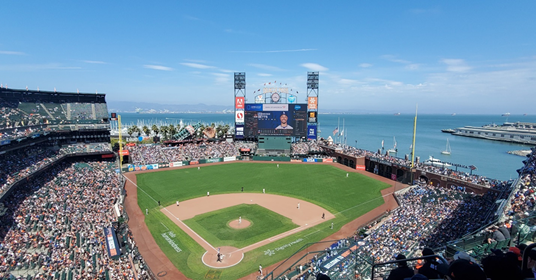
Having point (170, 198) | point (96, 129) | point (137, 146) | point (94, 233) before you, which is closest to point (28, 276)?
point (94, 233)

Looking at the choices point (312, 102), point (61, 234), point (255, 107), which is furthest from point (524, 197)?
point (255, 107)

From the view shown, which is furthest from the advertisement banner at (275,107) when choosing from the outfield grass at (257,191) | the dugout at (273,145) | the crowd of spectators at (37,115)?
the crowd of spectators at (37,115)

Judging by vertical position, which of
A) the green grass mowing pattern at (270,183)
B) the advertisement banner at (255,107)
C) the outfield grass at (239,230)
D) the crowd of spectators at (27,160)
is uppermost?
the advertisement banner at (255,107)

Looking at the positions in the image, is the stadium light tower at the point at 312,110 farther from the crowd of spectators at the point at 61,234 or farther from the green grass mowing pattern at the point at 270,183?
the crowd of spectators at the point at 61,234

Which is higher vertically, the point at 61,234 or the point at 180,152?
the point at 180,152

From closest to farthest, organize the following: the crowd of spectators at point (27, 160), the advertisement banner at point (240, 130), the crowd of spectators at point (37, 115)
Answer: the crowd of spectators at point (27, 160) < the crowd of spectators at point (37, 115) < the advertisement banner at point (240, 130)

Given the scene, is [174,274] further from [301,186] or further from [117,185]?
[301,186]

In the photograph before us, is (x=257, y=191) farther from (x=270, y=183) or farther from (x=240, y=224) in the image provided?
(x=240, y=224)
